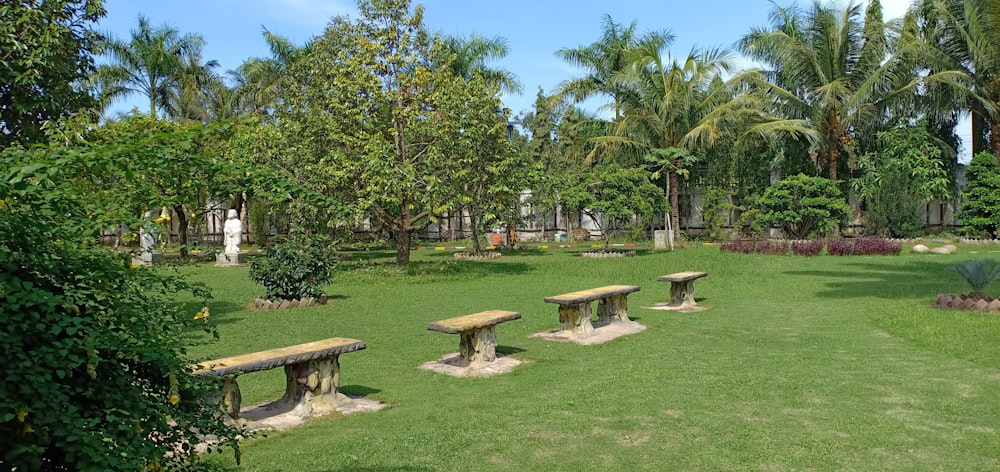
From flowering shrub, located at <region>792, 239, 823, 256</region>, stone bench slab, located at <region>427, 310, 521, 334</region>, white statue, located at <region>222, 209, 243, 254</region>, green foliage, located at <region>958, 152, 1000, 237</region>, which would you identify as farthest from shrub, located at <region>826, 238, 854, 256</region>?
white statue, located at <region>222, 209, 243, 254</region>

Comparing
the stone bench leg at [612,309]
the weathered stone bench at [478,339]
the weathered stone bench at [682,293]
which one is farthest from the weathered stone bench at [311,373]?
the weathered stone bench at [682,293]

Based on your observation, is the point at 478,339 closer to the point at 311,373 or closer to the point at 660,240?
the point at 311,373

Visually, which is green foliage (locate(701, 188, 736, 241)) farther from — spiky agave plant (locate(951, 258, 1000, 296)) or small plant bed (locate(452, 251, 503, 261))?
spiky agave plant (locate(951, 258, 1000, 296))

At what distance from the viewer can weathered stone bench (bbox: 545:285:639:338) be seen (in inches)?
355

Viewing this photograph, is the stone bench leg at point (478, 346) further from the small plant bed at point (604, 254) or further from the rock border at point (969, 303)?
the small plant bed at point (604, 254)

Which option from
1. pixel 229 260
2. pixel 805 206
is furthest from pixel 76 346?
pixel 805 206

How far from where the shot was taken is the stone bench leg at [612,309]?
1012cm

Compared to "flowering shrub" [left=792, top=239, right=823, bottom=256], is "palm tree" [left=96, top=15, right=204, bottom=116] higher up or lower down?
higher up

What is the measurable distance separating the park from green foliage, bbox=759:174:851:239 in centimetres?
13

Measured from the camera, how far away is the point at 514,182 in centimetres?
1784

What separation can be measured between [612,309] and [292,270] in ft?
18.4

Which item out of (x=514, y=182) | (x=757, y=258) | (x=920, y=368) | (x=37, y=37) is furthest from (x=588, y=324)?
(x=757, y=258)

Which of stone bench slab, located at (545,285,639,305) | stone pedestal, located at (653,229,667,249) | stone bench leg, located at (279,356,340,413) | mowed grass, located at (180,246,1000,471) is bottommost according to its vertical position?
mowed grass, located at (180,246,1000,471)

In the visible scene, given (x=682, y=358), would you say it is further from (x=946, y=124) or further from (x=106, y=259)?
(x=946, y=124)
